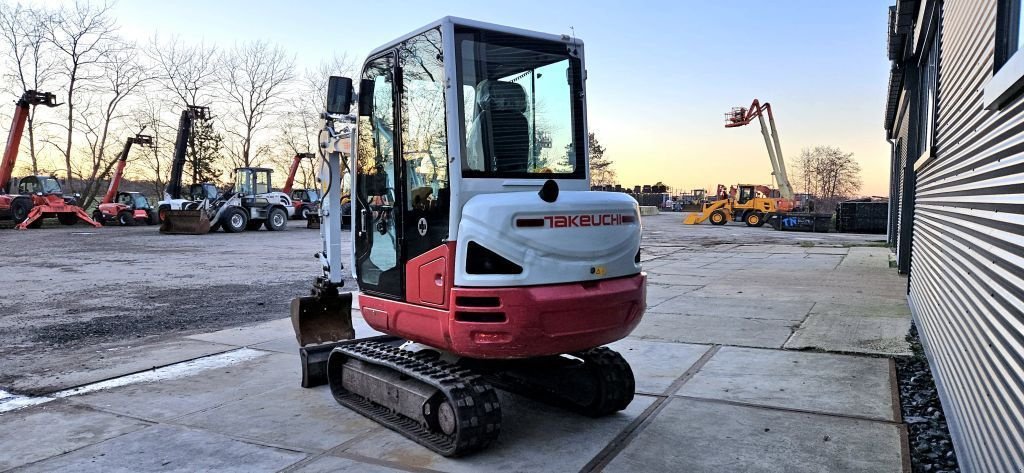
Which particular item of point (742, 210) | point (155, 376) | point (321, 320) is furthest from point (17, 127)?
point (742, 210)

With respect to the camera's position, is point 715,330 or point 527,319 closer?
point 527,319

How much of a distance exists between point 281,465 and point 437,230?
1579mm

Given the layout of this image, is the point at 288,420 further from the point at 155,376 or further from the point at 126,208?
the point at 126,208

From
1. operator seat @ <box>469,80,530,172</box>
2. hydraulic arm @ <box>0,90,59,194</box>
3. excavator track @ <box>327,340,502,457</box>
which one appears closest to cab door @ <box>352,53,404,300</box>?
excavator track @ <box>327,340,502,457</box>

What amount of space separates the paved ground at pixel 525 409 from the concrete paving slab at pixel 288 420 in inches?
0.7

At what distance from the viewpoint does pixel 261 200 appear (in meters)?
27.8

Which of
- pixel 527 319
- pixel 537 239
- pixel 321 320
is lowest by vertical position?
pixel 321 320

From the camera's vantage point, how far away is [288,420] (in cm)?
439

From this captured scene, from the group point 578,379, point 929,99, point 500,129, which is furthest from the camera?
point 929,99

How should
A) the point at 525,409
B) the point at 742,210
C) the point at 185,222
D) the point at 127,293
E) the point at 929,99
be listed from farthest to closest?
the point at 742,210, the point at 185,222, the point at 127,293, the point at 929,99, the point at 525,409

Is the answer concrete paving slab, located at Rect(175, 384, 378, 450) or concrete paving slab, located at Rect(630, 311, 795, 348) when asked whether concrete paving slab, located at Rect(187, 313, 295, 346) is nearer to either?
concrete paving slab, located at Rect(175, 384, 378, 450)

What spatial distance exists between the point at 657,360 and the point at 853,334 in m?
2.44

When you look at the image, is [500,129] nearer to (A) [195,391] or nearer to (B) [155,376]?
(A) [195,391]

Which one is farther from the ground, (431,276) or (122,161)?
(122,161)
